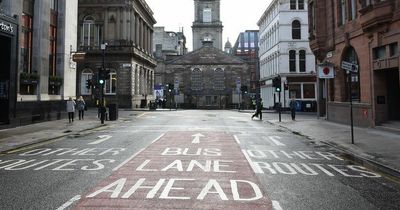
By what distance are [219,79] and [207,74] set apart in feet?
10.8

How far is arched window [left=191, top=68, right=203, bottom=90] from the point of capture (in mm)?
87500

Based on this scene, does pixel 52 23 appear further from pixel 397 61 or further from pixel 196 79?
pixel 196 79

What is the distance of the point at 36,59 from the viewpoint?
911 inches

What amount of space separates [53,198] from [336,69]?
2188 centimetres

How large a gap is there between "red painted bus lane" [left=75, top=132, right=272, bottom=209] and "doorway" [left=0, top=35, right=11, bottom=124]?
1242cm

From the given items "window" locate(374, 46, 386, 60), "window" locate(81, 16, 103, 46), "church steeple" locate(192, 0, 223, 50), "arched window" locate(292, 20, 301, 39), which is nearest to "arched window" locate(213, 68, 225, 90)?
"church steeple" locate(192, 0, 223, 50)

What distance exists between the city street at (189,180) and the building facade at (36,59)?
923 centimetres

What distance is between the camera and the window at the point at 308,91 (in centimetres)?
4831

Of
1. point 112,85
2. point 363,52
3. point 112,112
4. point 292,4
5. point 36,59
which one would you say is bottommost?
point 112,112

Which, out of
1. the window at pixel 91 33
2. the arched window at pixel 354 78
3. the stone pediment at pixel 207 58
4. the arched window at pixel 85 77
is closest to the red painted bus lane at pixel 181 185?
the arched window at pixel 354 78

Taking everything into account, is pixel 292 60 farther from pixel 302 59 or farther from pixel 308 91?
pixel 308 91

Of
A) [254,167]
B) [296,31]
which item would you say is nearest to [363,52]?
[254,167]

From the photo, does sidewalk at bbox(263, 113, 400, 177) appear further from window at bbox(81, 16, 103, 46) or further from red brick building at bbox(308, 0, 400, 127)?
window at bbox(81, 16, 103, 46)

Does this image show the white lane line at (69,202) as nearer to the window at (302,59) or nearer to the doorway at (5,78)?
the doorway at (5,78)
